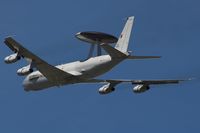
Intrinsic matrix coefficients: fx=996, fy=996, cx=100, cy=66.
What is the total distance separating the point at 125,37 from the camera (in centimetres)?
12125

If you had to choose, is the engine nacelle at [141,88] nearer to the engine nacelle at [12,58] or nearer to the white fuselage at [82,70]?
the white fuselage at [82,70]

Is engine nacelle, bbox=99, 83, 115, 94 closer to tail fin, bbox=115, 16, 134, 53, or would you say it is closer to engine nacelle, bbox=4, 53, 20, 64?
tail fin, bbox=115, 16, 134, 53

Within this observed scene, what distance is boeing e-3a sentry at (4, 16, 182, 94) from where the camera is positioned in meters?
116

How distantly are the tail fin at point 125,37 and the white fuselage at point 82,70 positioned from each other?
8.93 ft

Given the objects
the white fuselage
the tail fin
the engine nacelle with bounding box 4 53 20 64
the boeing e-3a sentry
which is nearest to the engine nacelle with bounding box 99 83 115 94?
the boeing e-3a sentry

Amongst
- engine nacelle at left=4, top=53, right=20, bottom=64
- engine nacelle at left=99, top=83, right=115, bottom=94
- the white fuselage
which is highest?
engine nacelle at left=4, top=53, right=20, bottom=64

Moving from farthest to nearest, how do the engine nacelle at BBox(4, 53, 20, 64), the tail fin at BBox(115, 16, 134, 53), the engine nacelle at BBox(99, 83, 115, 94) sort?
the engine nacelle at BBox(99, 83, 115, 94) < the tail fin at BBox(115, 16, 134, 53) < the engine nacelle at BBox(4, 53, 20, 64)

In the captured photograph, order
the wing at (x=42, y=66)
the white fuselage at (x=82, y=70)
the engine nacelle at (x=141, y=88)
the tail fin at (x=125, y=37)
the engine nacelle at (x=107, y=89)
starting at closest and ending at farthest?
the wing at (x=42, y=66) → the white fuselage at (x=82, y=70) → the tail fin at (x=125, y=37) → the engine nacelle at (x=141, y=88) → the engine nacelle at (x=107, y=89)

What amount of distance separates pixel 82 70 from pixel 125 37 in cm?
673

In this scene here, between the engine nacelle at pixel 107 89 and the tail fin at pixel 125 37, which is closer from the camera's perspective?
the tail fin at pixel 125 37

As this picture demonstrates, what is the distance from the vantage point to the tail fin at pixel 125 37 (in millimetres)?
120062

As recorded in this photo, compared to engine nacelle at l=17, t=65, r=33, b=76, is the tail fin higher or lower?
higher

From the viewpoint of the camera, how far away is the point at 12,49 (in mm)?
114750

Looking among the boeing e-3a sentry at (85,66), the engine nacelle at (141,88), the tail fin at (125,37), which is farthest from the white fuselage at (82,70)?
the engine nacelle at (141,88)
